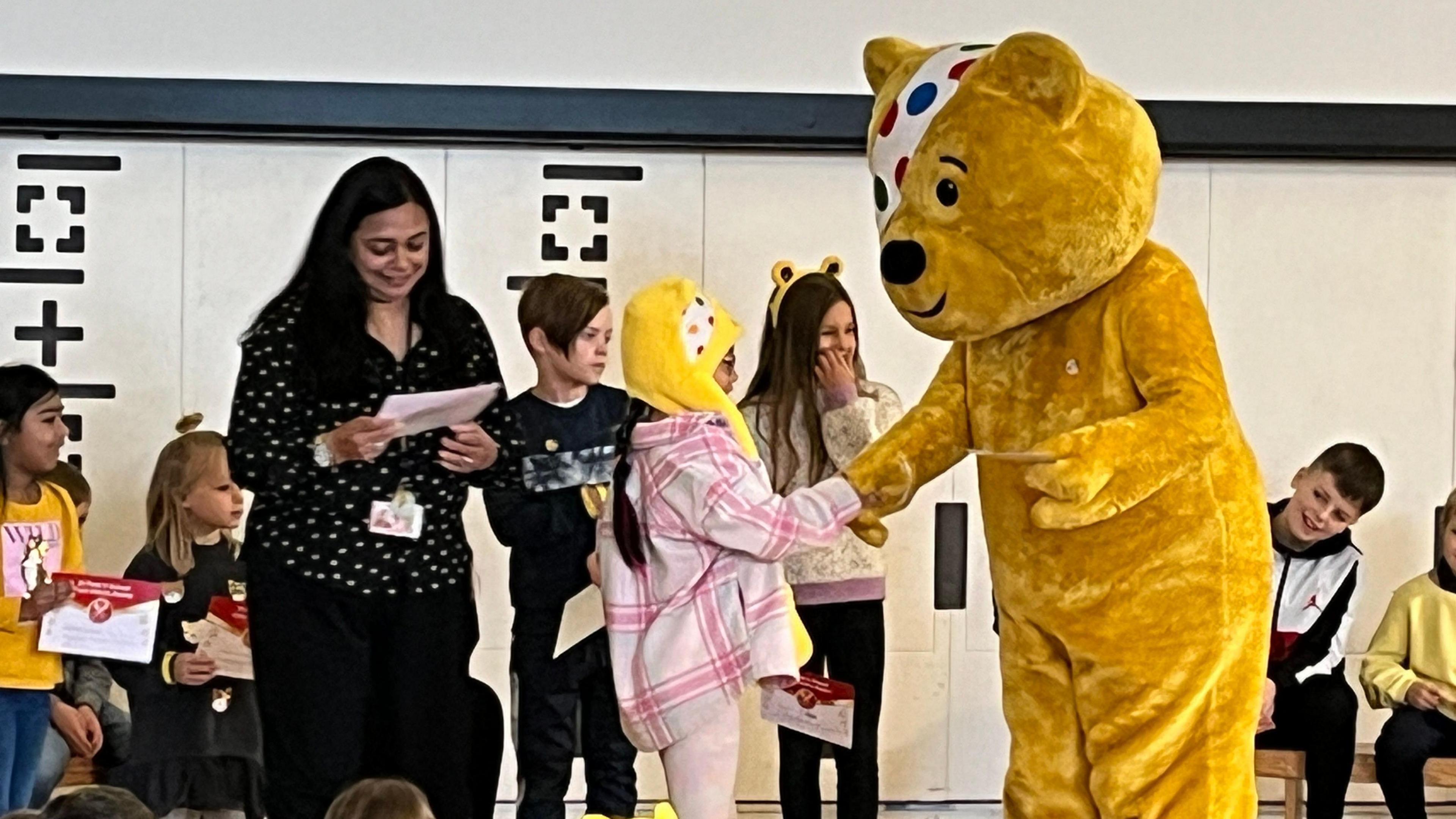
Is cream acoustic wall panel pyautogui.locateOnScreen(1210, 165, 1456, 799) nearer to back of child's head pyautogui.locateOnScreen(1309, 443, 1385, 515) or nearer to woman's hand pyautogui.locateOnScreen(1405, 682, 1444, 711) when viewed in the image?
back of child's head pyautogui.locateOnScreen(1309, 443, 1385, 515)

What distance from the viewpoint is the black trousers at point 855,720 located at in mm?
3703

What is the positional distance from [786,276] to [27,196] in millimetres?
1942

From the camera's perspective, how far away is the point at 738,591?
10.0 feet

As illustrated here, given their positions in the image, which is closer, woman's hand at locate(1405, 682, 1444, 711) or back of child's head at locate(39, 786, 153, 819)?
Answer: back of child's head at locate(39, 786, 153, 819)

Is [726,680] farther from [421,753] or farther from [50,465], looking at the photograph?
[50,465]

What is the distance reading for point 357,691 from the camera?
3102mm

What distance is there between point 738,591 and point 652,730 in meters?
0.30

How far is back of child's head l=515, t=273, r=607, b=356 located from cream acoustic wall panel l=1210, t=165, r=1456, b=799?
1796mm

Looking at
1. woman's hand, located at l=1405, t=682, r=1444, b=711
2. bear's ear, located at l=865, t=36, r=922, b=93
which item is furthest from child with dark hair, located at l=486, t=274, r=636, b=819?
woman's hand, located at l=1405, t=682, r=1444, b=711

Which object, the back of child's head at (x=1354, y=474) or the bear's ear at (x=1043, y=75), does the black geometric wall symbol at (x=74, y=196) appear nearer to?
the bear's ear at (x=1043, y=75)

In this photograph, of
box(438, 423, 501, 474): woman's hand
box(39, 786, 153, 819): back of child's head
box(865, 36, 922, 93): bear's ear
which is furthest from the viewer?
box(438, 423, 501, 474): woman's hand

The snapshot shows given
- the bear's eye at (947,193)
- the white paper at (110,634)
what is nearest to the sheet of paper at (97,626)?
the white paper at (110,634)

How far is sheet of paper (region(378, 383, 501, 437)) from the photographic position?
302 cm

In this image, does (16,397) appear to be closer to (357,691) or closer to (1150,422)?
(357,691)
